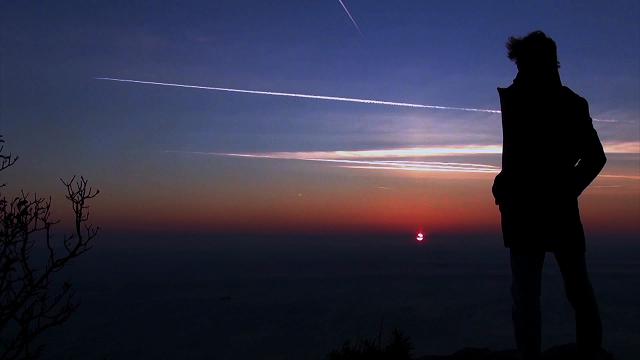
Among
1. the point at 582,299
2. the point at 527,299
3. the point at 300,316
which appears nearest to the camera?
the point at 527,299

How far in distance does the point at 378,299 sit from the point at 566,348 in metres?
110

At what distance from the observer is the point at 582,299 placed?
304 cm

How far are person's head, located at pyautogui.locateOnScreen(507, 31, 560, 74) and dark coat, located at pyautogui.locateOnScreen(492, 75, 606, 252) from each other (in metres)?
0.09

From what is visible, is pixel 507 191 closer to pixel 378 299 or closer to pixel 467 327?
pixel 467 327

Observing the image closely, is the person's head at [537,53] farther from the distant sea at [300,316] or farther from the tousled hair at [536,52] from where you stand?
the distant sea at [300,316]

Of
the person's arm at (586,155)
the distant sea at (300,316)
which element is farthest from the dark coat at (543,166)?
the distant sea at (300,316)

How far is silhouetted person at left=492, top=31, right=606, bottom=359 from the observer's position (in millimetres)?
2906

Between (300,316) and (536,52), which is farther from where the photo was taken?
(300,316)

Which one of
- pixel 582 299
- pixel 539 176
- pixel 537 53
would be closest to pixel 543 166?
pixel 539 176

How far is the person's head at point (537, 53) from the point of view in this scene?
298 centimetres

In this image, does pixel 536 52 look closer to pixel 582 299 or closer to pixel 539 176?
pixel 539 176

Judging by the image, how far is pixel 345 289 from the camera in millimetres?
142750

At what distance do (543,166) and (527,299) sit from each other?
2.36 ft

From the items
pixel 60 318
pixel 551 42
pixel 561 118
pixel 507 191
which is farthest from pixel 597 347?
pixel 60 318
